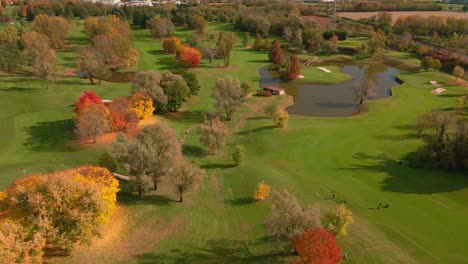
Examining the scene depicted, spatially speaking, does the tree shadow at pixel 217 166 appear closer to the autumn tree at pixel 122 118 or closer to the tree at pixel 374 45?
the autumn tree at pixel 122 118

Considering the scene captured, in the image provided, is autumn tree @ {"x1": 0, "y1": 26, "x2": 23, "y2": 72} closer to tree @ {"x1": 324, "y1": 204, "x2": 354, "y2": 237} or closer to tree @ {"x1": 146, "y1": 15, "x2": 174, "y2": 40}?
tree @ {"x1": 146, "y1": 15, "x2": 174, "y2": 40}

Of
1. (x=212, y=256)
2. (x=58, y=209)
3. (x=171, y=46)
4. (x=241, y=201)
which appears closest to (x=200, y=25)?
(x=171, y=46)

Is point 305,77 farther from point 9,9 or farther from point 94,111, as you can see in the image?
point 9,9

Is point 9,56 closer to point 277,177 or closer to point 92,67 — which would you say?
point 92,67

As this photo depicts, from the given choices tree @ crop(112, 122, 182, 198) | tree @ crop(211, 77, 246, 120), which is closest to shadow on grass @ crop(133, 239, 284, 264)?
tree @ crop(112, 122, 182, 198)

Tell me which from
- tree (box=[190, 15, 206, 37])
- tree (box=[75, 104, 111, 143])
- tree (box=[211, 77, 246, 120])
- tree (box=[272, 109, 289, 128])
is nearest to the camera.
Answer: tree (box=[75, 104, 111, 143])

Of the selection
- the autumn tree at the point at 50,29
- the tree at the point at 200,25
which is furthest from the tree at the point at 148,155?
the tree at the point at 200,25
